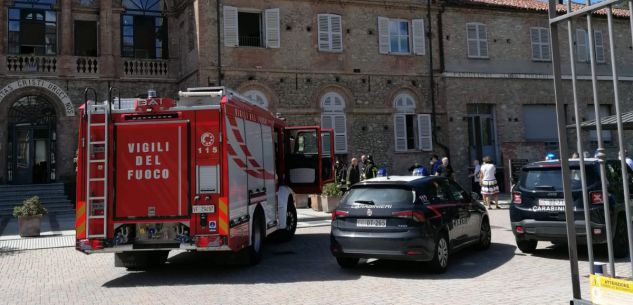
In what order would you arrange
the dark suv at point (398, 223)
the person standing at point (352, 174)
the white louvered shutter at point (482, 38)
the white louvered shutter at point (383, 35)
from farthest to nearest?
1. the white louvered shutter at point (482, 38)
2. the white louvered shutter at point (383, 35)
3. the person standing at point (352, 174)
4. the dark suv at point (398, 223)

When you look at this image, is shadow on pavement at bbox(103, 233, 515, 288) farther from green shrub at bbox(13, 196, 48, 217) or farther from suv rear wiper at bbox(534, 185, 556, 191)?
green shrub at bbox(13, 196, 48, 217)

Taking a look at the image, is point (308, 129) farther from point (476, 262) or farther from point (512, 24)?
point (512, 24)

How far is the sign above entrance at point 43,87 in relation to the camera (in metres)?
20.5

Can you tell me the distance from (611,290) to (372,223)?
453 centimetres

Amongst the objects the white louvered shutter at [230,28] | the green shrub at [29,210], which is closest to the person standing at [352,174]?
the white louvered shutter at [230,28]

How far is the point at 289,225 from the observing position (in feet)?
40.2

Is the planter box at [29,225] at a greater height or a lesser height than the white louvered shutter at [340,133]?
lesser

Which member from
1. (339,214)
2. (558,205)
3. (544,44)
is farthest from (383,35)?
(339,214)

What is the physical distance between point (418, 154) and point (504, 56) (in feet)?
21.8

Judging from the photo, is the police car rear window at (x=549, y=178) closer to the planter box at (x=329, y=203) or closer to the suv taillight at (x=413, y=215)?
the suv taillight at (x=413, y=215)

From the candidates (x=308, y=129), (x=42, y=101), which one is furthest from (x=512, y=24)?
(x=42, y=101)

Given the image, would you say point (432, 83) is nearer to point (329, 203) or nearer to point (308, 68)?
point (308, 68)

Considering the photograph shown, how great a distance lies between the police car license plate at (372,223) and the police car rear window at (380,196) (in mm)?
273

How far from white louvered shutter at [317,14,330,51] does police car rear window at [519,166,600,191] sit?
13.7m
